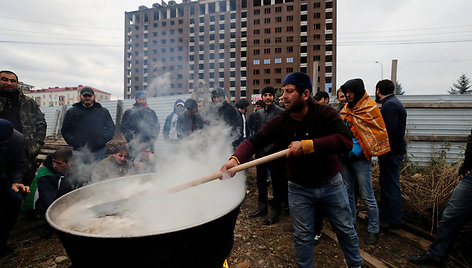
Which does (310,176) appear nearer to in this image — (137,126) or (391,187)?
(391,187)

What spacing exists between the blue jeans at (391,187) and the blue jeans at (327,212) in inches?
64.5

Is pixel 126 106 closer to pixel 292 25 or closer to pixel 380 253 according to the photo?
pixel 380 253

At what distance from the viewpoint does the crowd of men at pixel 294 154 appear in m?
2.04

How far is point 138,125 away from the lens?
16.8 ft

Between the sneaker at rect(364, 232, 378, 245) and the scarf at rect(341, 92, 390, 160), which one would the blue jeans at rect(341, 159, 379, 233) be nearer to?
the sneaker at rect(364, 232, 378, 245)

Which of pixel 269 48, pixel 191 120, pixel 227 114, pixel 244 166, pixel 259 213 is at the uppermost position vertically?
pixel 269 48

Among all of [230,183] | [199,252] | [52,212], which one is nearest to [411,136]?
[230,183]

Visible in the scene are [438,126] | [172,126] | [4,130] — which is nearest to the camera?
[4,130]

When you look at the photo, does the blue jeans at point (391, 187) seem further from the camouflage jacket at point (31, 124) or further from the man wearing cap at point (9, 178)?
the camouflage jacket at point (31, 124)

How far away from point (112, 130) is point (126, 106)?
5.77m

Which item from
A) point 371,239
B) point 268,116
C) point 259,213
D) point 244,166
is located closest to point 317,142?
point 244,166

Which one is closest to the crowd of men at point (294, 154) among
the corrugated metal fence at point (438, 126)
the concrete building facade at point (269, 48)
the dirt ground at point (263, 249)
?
the dirt ground at point (263, 249)

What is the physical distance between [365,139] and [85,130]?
4.79 m

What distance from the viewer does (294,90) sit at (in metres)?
2.05
